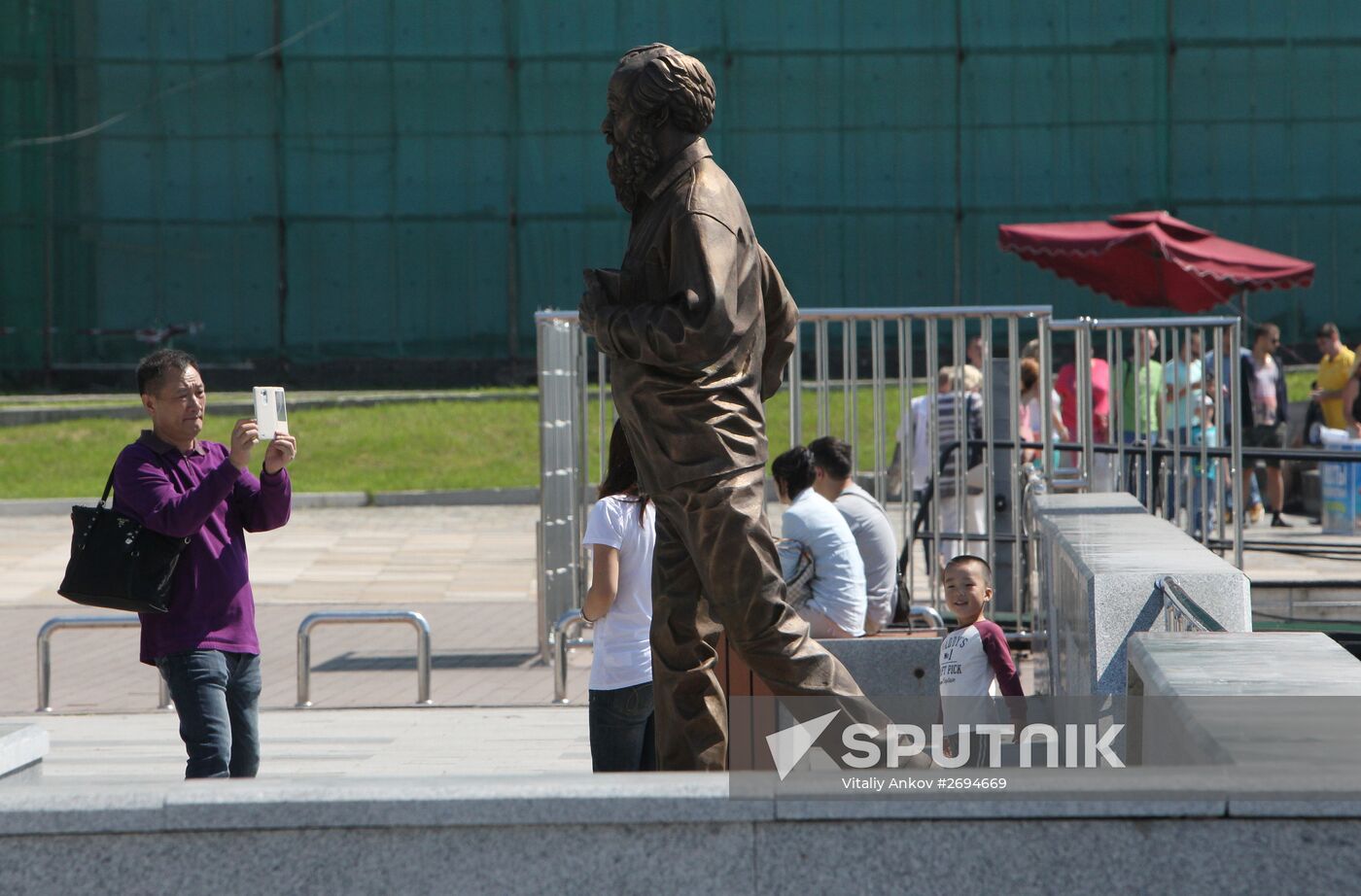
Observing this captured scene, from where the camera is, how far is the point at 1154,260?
17.3 m

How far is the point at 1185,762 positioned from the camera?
11.1 feet

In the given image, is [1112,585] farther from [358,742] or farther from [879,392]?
[879,392]

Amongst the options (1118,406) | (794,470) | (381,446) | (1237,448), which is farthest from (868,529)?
(381,446)

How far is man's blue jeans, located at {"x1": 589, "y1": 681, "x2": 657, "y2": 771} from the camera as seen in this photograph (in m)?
5.54

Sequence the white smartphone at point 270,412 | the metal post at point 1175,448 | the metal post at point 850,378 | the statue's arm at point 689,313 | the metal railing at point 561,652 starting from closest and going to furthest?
the statue's arm at point 689,313 → the white smartphone at point 270,412 → the metal railing at point 561,652 → the metal post at point 1175,448 → the metal post at point 850,378

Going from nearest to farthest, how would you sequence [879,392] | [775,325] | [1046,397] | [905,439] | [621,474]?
[775,325] → [621,474] → [1046,397] → [879,392] → [905,439]

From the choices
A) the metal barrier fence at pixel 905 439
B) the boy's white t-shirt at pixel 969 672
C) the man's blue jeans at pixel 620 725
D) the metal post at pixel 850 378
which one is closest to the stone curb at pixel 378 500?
the metal barrier fence at pixel 905 439

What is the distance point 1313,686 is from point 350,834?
198cm

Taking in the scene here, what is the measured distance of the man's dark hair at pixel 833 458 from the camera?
28.3 ft

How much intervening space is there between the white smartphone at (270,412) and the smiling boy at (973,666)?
2607 mm

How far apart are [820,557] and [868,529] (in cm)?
98

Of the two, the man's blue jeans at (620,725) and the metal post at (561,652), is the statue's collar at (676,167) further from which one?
the metal post at (561,652)

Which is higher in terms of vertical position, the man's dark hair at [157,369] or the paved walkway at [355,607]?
the man's dark hair at [157,369]

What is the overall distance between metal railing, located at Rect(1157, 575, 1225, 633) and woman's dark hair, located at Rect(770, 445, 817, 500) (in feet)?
A: 9.13
